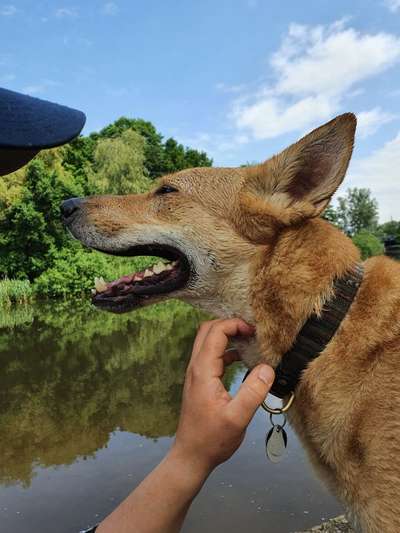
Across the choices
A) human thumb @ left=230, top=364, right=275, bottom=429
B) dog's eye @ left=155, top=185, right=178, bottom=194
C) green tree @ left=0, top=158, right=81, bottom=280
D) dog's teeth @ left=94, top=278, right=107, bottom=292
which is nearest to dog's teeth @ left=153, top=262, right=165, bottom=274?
dog's teeth @ left=94, top=278, right=107, bottom=292

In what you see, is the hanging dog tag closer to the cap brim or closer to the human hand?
the human hand

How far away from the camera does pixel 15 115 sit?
5.90ft

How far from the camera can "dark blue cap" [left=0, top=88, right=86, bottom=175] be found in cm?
175

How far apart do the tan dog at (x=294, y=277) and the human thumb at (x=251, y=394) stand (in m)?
0.33

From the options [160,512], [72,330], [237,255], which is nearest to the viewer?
[160,512]

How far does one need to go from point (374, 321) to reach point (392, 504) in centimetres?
81

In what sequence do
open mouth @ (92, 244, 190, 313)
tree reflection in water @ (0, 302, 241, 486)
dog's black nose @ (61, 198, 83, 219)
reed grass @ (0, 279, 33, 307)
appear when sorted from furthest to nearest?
reed grass @ (0, 279, 33, 307)
tree reflection in water @ (0, 302, 241, 486)
dog's black nose @ (61, 198, 83, 219)
open mouth @ (92, 244, 190, 313)

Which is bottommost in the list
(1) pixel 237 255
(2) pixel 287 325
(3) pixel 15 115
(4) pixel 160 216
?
(2) pixel 287 325

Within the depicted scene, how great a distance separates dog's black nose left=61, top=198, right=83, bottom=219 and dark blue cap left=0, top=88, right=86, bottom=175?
1186 millimetres

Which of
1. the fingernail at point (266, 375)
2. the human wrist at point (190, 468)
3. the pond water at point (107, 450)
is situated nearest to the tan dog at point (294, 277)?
the fingernail at point (266, 375)

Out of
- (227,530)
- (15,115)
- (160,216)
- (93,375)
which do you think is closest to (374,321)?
(160,216)

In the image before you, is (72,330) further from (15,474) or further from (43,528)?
(43,528)

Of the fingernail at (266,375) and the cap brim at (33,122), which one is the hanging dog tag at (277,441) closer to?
the fingernail at (266,375)

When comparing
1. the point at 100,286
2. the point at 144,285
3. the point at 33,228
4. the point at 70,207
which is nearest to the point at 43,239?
the point at 33,228
